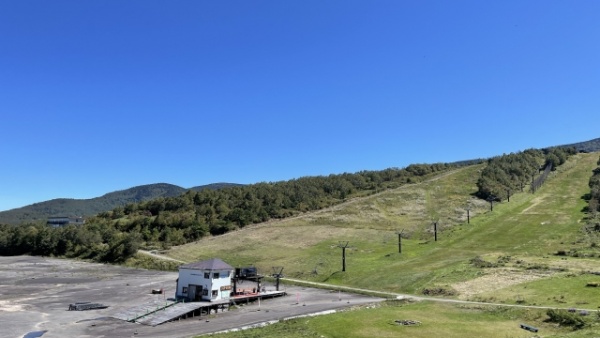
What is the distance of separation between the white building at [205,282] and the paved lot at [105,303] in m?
3.35

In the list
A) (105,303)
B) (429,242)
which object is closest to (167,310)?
(105,303)

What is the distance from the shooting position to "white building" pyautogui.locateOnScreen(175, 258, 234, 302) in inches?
2330

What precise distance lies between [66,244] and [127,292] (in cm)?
6288

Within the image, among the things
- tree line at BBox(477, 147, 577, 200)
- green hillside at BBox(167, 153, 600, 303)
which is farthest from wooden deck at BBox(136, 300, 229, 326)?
tree line at BBox(477, 147, 577, 200)

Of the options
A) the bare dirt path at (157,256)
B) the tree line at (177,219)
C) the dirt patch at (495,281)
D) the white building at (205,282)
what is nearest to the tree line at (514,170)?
the tree line at (177,219)

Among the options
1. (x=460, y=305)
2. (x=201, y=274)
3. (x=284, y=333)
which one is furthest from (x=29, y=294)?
(x=460, y=305)

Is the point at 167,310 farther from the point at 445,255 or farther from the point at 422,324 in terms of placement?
the point at 445,255

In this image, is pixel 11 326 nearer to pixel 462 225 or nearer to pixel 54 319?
pixel 54 319

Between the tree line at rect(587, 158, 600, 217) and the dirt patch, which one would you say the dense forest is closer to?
the tree line at rect(587, 158, 600, 217)

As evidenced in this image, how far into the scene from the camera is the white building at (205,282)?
59188 millimetres

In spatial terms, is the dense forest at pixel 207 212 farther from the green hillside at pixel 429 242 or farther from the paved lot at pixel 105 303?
the paved lot at pixel 105 303

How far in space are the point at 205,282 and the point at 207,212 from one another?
79145mm

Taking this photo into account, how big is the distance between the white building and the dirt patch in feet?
95.9

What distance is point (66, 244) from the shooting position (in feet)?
390
